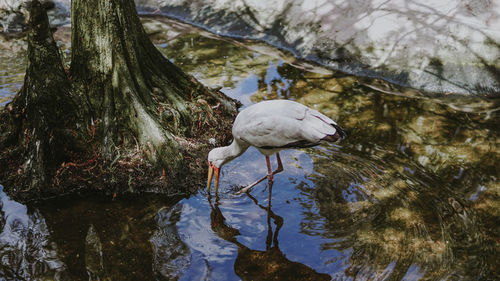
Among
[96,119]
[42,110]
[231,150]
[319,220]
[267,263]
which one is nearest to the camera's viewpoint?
[267,263]

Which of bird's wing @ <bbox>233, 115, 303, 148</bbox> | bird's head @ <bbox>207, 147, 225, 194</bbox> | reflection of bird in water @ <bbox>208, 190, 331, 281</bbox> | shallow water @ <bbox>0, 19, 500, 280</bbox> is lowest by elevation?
reflection of bird in water @ <bbox>208, 190, 331, 281</bbox>

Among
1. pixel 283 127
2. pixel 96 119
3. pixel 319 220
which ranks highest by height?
pixel 283 127

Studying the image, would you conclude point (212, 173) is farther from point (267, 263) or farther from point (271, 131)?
point (267, 263)

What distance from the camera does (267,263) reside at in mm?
3854

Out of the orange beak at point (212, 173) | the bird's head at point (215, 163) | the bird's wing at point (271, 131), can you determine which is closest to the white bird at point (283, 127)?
the bird's wing at point (271, 131)

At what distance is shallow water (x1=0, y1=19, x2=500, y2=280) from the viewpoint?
12.1ft

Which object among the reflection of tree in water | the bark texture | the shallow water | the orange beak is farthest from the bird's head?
the bark texture

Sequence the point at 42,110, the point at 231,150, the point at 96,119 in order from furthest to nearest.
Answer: the point at 96,119 < the point at 231,150 < the point at 42,110

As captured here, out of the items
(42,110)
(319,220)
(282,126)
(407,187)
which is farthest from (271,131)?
(42,110)

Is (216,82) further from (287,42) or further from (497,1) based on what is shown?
(497,1)

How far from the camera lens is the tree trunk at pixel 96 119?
448cm

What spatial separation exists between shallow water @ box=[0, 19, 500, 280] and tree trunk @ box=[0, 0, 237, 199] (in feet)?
0.88

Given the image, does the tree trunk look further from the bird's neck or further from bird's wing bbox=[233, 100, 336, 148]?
bird's wing bbox=[233, 100, 336, 148]

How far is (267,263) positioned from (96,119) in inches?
91.5
